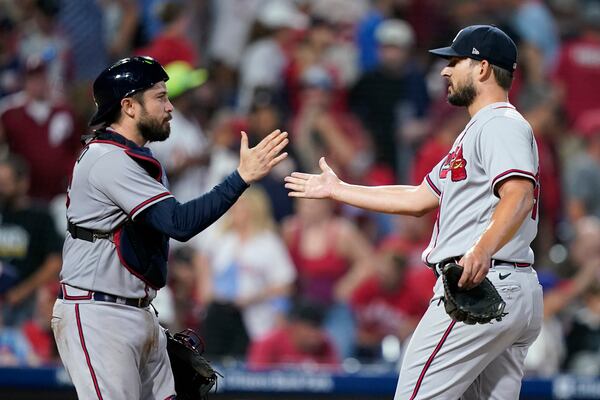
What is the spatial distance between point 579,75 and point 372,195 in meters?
5.80

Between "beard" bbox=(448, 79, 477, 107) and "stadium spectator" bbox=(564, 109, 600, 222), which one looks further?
"stadium spectator" bbox=(564, 109, 600, 222)

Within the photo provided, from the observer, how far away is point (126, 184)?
4.20m

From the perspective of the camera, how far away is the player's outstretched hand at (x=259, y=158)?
434 cm

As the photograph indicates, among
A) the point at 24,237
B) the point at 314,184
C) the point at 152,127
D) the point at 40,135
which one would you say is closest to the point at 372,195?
the point at 314,184

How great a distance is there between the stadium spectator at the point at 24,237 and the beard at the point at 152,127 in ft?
11.7

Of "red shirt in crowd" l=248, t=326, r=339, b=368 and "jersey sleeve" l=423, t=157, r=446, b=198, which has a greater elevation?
"jersey sleeve" l=423, t=157, r=446, b=198

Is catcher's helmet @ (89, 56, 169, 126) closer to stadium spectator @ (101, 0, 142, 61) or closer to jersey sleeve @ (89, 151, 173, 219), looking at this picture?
jersey sleeve @ (89, 151, 173, 219)

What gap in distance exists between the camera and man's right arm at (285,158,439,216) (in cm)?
458

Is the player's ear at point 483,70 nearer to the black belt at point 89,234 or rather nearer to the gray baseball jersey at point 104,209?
the gray baseball jersey at point 104,209

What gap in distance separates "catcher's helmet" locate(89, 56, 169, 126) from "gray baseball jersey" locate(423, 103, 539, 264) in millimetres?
1232

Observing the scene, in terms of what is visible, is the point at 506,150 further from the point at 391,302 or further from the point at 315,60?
the point at 315,60

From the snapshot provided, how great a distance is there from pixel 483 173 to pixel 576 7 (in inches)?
294

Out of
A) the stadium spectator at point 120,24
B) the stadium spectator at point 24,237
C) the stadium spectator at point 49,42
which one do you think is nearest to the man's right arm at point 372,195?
the stadium spectator at point 24,237

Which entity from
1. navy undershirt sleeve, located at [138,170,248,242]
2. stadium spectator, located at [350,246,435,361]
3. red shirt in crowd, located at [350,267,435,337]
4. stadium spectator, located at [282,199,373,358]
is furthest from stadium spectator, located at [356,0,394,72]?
navy undershirt sleeve, located at [138,170,248,242]
